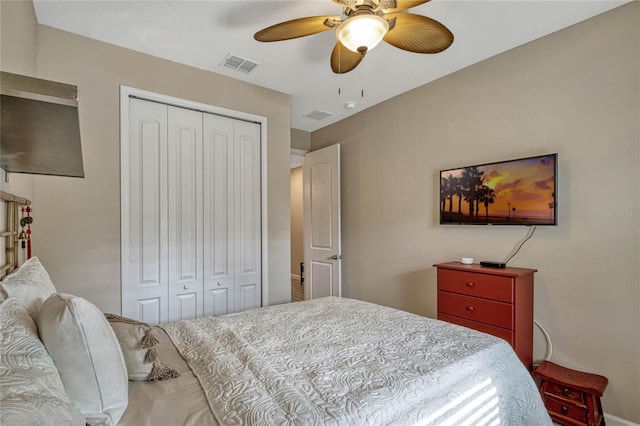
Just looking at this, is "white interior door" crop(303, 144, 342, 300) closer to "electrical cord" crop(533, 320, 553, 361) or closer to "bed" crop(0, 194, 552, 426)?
"electrical cord" crop(533, 320, 553, 361)

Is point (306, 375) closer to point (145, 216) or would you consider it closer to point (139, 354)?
point (139, 354)

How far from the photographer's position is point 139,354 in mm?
1143

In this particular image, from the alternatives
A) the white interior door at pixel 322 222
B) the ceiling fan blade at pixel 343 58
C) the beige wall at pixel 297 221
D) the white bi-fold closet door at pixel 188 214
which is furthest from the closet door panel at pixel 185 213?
the beige wall at pixel 297 221

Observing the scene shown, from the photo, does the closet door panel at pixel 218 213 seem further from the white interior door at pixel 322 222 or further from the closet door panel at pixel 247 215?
the white interior door at pixel 322 222

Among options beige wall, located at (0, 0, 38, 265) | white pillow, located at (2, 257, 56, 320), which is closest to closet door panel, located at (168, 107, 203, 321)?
beige wall, located at (0, 0, 38, 265)

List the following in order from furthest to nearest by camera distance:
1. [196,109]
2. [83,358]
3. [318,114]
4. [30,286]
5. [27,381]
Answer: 1. [318,114]
2. [196,109]
3. [30,286]
4. [83,358]
5. [27,381]

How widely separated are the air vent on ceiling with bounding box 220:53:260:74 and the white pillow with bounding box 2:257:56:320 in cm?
200

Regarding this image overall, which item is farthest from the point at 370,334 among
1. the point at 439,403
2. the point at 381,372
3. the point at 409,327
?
the point at 439,403

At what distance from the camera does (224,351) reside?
1.38 m

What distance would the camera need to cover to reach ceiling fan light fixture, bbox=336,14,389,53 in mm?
1488

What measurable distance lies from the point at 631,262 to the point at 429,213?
146cm

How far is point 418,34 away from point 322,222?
2.74 meters

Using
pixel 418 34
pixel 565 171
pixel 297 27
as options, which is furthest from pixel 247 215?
pixel 565 171

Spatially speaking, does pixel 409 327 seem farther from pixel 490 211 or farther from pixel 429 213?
pixel 429 213
